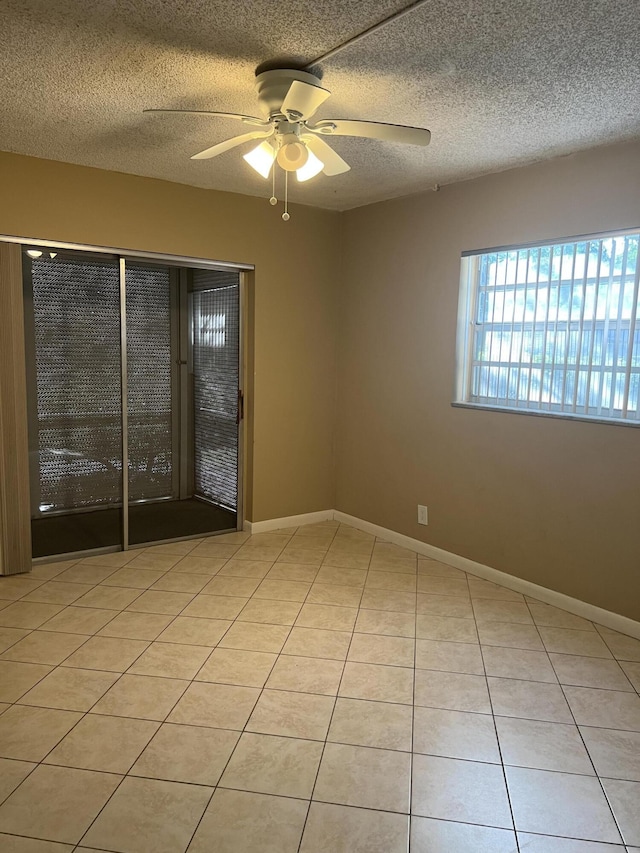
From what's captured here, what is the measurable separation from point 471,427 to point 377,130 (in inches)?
79.0

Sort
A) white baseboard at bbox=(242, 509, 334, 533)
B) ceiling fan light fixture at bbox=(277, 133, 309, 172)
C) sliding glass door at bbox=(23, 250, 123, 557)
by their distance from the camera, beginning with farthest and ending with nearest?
white baseboard at bbox=(242, 509, 334, 533) → sliding glass door at bbox=(23, 250, 123, 557) → ceiling fan light fixture at bbox=(277, 133, 309, 172)

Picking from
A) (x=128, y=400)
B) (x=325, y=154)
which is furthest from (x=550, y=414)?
(x=128, y=400)

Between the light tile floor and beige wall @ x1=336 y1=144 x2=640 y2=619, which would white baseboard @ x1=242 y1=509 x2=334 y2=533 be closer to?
beige wall @ x1=336 y1=144 x2=640 y2=619

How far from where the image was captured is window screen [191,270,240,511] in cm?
433

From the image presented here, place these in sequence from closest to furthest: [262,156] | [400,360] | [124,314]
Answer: [262,156]
[124,314]
[400,360]

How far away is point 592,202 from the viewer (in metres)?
3.14

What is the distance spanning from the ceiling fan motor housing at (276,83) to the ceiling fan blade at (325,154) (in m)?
0.21

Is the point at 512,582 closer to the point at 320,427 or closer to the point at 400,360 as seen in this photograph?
the point at 400,360

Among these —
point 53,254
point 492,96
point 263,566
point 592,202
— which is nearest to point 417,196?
point 592,202

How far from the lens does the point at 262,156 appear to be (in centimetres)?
259

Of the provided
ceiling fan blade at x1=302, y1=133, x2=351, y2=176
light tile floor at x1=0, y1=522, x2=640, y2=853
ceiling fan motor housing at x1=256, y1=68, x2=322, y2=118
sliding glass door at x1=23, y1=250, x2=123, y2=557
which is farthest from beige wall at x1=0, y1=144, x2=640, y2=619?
ceiling fan motor housing at x1=256, y1=68, x2=322, y2=118

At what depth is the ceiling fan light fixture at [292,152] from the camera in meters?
2.42

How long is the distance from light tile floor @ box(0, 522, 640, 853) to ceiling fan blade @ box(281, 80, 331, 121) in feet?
7.34

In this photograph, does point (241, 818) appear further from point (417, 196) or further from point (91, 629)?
point (417, 196)
